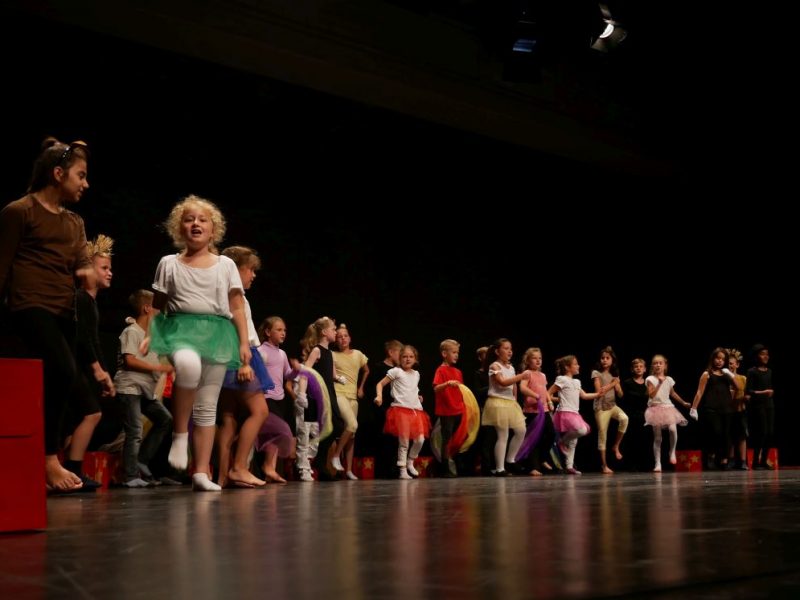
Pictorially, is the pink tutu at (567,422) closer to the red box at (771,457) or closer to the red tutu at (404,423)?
the red tutu at (404,423)

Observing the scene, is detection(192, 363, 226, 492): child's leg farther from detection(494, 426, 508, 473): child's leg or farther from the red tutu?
detection(494, 426, 508, 473): child's leg

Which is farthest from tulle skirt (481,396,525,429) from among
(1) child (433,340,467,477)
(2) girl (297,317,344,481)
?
(2) girl (297,317,344,481)

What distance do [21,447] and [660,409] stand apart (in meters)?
9.61

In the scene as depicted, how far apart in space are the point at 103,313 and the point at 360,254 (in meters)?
3.55

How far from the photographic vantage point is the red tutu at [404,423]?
9125 millimetres

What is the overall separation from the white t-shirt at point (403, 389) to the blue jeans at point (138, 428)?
2869mm

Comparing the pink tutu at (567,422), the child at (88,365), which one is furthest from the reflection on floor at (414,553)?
the pink tutu at (567,422)

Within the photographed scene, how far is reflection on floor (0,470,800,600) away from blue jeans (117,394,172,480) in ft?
11.9

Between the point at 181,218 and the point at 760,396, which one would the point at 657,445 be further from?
the point at 181,218

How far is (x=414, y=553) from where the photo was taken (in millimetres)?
1698

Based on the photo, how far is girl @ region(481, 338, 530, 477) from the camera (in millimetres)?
9398

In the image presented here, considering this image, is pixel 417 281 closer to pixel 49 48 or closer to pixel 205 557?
pixel 49 48

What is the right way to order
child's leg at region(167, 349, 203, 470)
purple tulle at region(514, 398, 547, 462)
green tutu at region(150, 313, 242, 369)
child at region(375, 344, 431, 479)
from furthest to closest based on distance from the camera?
1. purple tulle at region(514, 398, 547, 462)
2. child at region(375, 344, 431, 479)
3. green tutu at region(150, 313, 242, 369)
4. child's leg at region(167, 349, 203, 470)

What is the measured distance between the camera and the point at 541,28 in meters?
7.79
